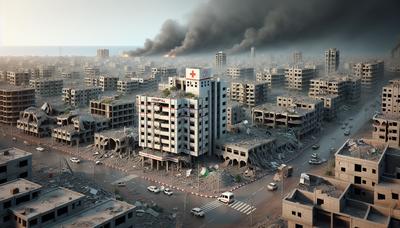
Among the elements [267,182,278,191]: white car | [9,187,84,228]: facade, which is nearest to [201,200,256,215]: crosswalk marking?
[267,182,278,191]: white car

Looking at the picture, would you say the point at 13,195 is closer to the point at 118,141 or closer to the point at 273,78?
the point at 118,141

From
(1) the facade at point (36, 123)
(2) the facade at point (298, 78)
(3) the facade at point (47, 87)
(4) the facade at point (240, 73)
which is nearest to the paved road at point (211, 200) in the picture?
(1) the facade at point (36, 123)

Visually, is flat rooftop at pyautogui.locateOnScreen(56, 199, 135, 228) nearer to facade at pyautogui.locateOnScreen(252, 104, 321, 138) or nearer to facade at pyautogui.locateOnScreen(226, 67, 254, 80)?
facade at pyautogui.locateOnScreen(252, 104, 321, 138)

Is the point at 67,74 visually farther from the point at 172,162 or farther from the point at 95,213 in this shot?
the point at 95,213

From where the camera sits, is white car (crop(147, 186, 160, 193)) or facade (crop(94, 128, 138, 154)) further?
facade (crop(94, 128, 138, 154))

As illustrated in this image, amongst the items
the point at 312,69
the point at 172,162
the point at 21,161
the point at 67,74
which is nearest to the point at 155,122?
the point at 172,162

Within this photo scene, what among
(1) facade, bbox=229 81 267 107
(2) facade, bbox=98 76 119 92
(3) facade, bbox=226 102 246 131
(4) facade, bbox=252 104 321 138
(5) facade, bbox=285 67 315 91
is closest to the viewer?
(4) facade, bbox=252 104 321 138

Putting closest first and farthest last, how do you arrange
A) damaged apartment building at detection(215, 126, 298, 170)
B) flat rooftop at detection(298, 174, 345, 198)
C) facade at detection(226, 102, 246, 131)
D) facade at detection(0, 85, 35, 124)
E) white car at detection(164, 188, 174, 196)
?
flat rooftop at detection(298, 174, 345, 198) < white car at detection(164, 188, 174, 196) < damaged apartment building at detection(215, 126, 298, 170) < facade at detection(226, 102, 246, 131) < facade at detection(0, 85, 35, 124)
